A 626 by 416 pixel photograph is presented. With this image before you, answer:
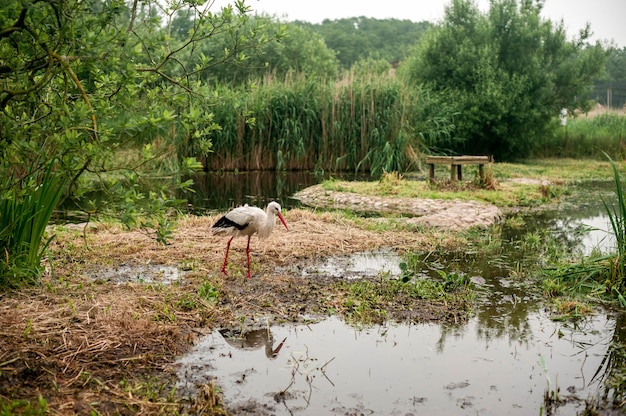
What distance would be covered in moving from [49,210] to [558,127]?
77.7ft

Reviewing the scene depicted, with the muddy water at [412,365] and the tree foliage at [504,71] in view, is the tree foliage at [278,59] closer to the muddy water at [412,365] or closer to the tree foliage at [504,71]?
the tree foliage at [504,71]

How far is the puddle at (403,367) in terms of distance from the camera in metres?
4.14

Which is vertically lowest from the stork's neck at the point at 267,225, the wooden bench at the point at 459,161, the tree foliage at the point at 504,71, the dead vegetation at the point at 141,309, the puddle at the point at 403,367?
the puddle at the point at 403,367

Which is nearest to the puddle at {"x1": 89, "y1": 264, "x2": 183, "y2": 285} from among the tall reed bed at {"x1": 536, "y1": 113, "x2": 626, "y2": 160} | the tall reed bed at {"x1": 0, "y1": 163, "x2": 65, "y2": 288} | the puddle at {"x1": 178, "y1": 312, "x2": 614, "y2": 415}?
the tall reed bed at {"x1": 0, "y1": 163, "x2": 65, "y2": 288}

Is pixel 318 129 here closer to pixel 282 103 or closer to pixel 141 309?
pixel 282 103

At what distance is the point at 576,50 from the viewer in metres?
25.2

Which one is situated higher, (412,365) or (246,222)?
(246,222)

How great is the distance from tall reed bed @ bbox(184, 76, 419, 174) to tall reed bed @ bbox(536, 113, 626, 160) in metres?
8.27

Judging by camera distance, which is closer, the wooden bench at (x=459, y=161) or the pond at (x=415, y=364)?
the pond at (x=415, y=364)

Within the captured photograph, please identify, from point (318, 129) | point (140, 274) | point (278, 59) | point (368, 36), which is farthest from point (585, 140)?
point (368, 36)

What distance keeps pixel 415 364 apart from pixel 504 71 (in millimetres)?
21108

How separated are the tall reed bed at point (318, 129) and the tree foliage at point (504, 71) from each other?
3947 mm

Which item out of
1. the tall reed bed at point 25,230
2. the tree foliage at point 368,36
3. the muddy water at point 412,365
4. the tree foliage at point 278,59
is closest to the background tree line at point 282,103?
the tall reed bed at point 25,230

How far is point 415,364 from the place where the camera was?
4.80m
